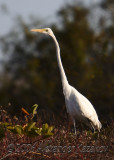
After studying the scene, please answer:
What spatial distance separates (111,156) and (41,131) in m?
0.50

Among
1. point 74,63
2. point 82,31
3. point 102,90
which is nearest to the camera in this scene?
point 102,90

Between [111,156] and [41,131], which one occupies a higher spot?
[41,131]

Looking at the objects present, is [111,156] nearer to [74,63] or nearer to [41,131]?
[41,131]

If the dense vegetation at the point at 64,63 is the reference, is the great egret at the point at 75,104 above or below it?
above

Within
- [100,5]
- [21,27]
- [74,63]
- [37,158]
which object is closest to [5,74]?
[21,27]

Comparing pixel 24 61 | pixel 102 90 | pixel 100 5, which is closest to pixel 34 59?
pixel 24 61

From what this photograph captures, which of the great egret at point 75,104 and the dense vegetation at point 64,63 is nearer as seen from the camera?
the great egret at point 75,104

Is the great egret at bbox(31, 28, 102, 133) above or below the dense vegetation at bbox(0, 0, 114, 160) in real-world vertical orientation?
above

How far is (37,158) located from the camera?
2.57 meters

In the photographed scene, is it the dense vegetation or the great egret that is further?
the dense vegetation

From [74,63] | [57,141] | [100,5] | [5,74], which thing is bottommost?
[5,74]

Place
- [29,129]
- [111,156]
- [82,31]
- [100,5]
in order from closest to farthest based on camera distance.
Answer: [29,129], [111,156], [100,5], [82,31]

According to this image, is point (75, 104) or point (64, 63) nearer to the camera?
point (75, 104)

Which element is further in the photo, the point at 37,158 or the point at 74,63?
the point at 74,63
